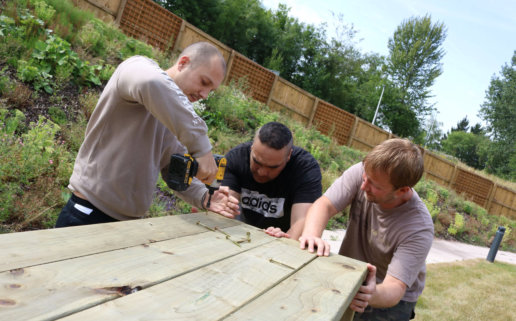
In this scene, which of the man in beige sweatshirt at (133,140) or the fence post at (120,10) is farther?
the fence post at (120,10)

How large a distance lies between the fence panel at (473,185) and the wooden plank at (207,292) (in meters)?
19.3

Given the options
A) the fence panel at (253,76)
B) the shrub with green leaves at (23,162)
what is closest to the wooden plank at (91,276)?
the shrub with green leaves at (23,162)

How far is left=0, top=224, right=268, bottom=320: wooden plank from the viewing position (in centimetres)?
87

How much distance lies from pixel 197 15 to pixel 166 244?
25123 mm

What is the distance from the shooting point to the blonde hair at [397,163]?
2.08 meters

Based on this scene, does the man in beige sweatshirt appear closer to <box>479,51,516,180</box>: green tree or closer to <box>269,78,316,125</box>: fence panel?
<box>269,78,316,125</box>: fence panel

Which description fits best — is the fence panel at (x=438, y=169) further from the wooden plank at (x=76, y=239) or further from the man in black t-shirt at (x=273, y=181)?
the wooden plank at (x=76, y=239)

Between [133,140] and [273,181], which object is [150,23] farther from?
[133,140]

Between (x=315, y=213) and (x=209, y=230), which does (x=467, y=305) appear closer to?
(x=315, y=213)

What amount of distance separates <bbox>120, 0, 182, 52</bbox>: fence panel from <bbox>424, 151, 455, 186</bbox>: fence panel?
12657mm

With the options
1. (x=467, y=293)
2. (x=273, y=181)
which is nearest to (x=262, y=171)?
(x=273, y=181)

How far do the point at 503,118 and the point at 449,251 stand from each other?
33016 millimetres

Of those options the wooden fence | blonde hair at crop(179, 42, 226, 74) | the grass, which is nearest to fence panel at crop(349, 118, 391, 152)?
the wooden fence

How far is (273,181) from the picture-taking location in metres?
3.02
